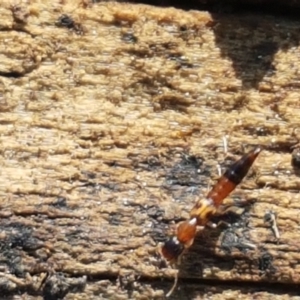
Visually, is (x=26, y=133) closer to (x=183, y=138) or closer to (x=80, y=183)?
(x=80, y=183)

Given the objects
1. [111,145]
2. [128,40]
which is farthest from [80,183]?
[128,40]

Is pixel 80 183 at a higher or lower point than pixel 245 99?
lower

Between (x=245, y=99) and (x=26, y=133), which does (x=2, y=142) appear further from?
(x=245, y=99)

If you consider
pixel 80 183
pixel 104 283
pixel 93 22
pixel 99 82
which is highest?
pixel 93 22

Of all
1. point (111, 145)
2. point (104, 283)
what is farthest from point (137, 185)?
point (104, 283)

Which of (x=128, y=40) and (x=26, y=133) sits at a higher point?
(x=128, y=40)

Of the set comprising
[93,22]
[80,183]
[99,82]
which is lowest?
[80,183]
